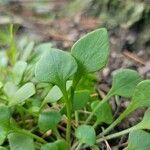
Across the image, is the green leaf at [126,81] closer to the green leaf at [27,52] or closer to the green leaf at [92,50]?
the green leaf at [92,50]

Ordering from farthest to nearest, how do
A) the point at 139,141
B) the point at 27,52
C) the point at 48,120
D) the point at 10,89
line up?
the point at 27,52 → the point at 10,89 → the point at 48,120 → the point at 139,141

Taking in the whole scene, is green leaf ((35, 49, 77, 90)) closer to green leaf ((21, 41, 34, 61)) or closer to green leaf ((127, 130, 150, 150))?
green leaf ((127, 130, 150, 150))

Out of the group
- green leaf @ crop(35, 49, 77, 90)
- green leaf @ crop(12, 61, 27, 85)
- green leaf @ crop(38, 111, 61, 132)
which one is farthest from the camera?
green leaf @ crop(12, 61, 27, 85)

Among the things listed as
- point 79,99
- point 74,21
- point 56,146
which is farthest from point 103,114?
point 74,21

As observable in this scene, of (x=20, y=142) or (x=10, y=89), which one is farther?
(x=10, y=89)

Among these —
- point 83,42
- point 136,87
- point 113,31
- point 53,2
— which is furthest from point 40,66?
point 53,2

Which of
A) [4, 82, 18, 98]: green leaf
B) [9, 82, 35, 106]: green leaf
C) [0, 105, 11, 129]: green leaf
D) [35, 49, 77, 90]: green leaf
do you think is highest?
[35, 49, 77, 90]: green leaf

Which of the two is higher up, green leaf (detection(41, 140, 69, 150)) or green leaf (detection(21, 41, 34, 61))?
green leaf (detection(21, 41, 34, 61))

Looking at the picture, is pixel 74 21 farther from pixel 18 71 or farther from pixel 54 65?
pixel 54 65

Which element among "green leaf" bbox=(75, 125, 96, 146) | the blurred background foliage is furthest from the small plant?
the blurred background foliage
